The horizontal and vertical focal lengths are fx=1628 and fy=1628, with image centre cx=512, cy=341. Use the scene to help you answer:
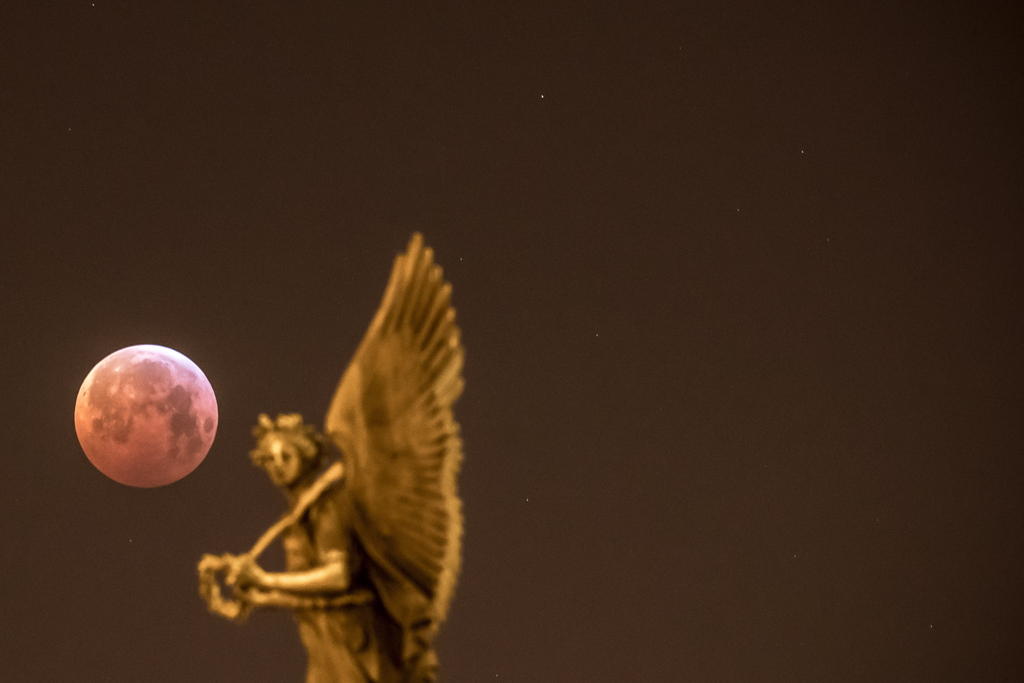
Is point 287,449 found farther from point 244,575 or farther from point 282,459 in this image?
point 244,575

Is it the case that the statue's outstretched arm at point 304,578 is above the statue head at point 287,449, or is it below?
below

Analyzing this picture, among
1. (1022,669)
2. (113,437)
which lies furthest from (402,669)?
(1022,669)

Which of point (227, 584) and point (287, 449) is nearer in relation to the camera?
point (227, 584)

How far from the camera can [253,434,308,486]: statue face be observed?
4355 millimetres

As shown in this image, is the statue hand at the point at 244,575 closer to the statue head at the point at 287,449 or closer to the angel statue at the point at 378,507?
the angel statue at the point at 378,507

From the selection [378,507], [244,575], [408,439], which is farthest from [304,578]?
[408,439]

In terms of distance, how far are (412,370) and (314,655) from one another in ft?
2.81

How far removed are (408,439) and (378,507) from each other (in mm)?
206

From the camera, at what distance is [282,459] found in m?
4.36

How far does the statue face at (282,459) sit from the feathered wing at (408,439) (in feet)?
0.38

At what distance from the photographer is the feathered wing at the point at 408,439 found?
425cm

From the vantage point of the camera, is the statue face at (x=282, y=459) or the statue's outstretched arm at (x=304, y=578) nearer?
the statue's outstretched arm at (x=304, y=578)

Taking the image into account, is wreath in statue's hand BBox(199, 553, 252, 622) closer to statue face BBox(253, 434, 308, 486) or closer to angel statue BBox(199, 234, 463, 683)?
angel statue BBox(199, 234, 463, 683)

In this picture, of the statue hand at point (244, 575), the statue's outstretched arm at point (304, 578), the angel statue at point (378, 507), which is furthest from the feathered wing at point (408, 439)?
the statue hand at point (244, 575)
